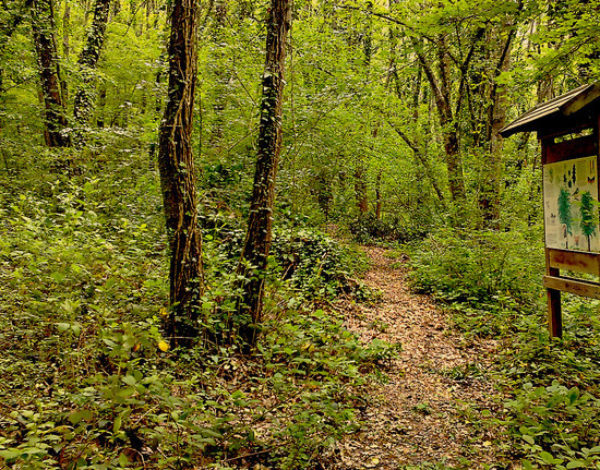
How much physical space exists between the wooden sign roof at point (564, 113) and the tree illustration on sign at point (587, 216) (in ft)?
3.07

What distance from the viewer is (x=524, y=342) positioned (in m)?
5.88

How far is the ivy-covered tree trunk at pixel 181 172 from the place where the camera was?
438 cm

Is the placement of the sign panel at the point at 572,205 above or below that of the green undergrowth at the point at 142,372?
above

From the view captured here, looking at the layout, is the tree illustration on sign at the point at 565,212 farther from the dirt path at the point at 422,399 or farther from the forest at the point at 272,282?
the dirt path at the point at 422,399

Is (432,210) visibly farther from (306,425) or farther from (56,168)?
(306,425)

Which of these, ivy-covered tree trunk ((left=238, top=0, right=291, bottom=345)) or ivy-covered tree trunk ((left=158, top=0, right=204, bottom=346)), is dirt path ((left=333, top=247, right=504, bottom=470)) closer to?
ivy-covered tree trunk ((left=238, top=0, right=291, bottom=345))

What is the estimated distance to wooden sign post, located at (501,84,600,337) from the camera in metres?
4.75

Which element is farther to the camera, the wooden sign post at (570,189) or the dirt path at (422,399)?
the wooden sign post at (570,189)

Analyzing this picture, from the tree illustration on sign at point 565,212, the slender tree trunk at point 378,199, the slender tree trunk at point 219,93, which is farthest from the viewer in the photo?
the slender tree trunk at point 378,199

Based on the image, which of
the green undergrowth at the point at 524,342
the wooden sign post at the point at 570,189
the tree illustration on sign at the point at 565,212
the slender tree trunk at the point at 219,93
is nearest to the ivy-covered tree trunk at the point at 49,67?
the slender tree trunk at the point at 219,93

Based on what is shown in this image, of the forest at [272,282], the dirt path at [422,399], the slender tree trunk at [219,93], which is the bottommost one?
the dirt path at [422,399]

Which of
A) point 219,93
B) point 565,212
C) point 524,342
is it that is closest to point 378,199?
point 219,93

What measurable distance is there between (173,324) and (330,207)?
29.2 feet

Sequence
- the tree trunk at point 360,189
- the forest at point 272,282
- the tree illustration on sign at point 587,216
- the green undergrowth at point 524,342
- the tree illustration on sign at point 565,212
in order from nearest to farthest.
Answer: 1. the forest at point 272,282
2. the green undergrowth at point 524,342
3. the tree illustration on sign at point 587,216
4. the tree illustration on sign at point 565,212
5. the tree trunk at point 360,189
